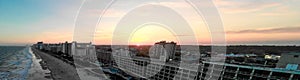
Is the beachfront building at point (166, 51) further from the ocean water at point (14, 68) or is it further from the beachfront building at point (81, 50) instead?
the beachfront building at point (81, 50)

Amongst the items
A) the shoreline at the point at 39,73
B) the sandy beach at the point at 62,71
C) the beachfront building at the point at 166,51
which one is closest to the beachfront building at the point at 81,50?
the sandy beach at the point at 62,71

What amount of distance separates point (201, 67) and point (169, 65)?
5.89 m

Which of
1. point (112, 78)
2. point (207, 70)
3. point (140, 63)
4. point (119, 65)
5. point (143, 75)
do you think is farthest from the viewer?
point (119, 65)

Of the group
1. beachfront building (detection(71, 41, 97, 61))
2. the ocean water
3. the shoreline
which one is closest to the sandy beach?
the shoreline

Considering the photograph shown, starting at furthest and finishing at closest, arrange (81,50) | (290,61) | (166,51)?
(81,50) → (166,51) → (290,61)

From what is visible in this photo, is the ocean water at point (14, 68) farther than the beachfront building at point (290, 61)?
Yes

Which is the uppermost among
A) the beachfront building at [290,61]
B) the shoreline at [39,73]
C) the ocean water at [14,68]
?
the beachfront building at [290,61]

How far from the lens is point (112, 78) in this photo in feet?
112

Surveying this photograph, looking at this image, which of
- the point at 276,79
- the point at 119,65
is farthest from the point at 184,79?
the point at 119,65

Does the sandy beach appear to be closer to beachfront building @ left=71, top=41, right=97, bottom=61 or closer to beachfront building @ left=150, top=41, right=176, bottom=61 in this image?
beachfront building @ left=150, top=41, right=176, bottom=61

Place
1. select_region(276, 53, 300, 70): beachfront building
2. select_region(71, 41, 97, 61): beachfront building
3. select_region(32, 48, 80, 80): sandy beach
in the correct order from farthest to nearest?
select_region(71, 41, 97, 61): beachfront building
select_region(32, 48, 80, 80): sandy beach
select_region(276, 53, 300, 70): beachfront building

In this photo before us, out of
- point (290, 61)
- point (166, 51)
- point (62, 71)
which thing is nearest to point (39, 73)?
point (62, 71)

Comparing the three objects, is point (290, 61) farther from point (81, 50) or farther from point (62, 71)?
point (81, 50)

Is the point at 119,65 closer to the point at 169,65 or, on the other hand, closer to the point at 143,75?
the point at 143,75
